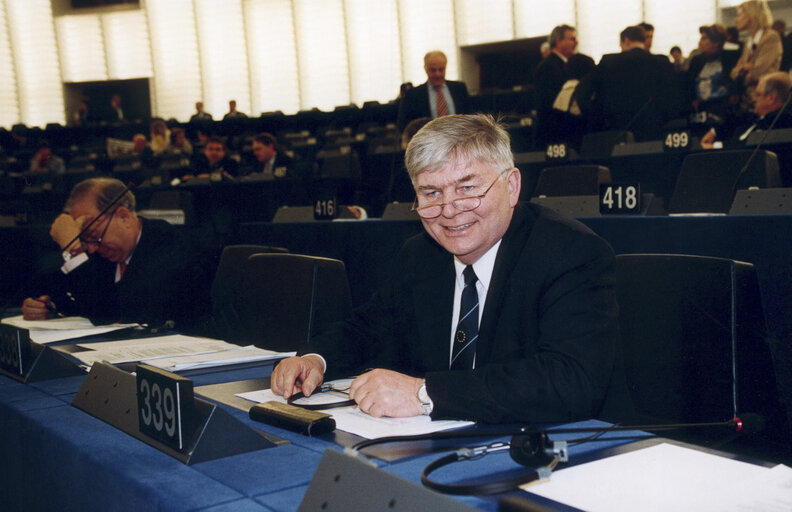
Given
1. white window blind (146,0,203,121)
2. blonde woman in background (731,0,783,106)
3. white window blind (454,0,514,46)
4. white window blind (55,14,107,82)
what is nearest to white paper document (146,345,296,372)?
blonde woman in background (731,0,783,106)

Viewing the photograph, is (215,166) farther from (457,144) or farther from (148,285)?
(457,144)

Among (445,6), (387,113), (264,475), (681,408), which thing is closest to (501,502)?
(264,475)

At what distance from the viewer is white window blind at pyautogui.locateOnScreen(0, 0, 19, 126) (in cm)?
1495

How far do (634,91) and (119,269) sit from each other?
3.93 meters

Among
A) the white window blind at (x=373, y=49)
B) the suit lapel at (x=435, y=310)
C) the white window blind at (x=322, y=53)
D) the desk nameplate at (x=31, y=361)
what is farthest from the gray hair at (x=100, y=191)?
the white window blind at (x=322, y=53)

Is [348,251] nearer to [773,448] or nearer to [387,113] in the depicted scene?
[773,448]

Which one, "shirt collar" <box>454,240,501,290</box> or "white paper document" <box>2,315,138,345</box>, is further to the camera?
"white paper document" <box>2,315,138,345</box>

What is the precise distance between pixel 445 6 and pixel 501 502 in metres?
13.2

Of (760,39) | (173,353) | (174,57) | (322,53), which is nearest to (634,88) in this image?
(760,39)

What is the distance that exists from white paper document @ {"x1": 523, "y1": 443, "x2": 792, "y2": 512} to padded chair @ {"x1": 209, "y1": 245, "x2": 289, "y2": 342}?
6.39ft

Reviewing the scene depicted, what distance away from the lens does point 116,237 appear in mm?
2643

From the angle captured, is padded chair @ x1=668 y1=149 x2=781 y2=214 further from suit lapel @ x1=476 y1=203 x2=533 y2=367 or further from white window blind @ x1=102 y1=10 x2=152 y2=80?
white window blind @ x1=102 y1=10 x2=152 y2=80

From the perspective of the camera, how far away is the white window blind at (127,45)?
1531cm

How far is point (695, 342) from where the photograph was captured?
1524 millimetres
